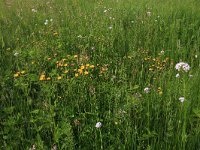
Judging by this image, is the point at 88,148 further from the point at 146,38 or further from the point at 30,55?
the point at 146,38

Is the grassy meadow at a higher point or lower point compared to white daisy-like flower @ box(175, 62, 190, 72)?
lower

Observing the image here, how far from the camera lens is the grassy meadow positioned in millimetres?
2152

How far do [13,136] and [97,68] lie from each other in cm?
126

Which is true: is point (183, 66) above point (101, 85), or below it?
above

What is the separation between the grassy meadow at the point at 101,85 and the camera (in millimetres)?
2152

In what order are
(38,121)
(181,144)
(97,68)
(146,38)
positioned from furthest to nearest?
(146,38) → (97,68) → (38,121) → (181,144)

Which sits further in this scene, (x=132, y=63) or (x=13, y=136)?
(x=132, y=63)

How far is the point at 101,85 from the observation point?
2.71m

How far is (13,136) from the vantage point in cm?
224

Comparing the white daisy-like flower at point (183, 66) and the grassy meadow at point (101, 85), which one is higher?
the white daisy-like flower at point (183, 66)

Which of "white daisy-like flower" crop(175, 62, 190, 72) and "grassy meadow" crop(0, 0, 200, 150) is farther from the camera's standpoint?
"white daisy-like flower" crop(175, 62, 190, 72)

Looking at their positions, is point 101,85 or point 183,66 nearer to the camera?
point 183,66

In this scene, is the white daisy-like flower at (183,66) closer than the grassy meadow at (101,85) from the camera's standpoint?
A: No

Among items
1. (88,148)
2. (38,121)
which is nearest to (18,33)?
(38,121)
